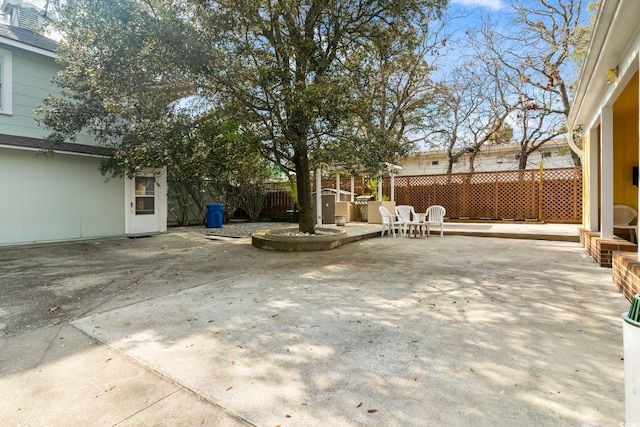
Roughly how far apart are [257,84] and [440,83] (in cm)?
1170

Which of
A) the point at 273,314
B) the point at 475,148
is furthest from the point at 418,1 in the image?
the point at 475,148

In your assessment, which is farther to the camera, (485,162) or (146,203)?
(485,162)

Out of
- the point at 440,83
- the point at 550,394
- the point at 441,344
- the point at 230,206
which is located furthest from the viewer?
the point at 440,83

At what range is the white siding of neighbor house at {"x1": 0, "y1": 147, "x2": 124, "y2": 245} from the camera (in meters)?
7.23

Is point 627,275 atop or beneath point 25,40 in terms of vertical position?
beneath

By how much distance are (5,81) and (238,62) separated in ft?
18.4

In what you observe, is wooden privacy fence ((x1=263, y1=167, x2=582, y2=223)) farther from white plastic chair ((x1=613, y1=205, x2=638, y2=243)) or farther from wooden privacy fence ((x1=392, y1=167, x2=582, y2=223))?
white plastic chair ((x1=613, y1=205, x2=638, y2=243))

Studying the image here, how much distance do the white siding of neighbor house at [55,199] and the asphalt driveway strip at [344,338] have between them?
2.77 meters

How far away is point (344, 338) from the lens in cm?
261

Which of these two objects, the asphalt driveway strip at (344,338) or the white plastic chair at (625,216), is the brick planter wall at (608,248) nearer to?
the asphalt driveway strip at (344,338)

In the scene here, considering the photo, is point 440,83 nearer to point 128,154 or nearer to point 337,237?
point 337,237

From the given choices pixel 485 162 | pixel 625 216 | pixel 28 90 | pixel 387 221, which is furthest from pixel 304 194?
pixel 485 162

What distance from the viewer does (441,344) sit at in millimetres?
2477

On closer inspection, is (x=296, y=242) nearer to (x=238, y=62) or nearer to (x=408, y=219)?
(x=238, y=62)
